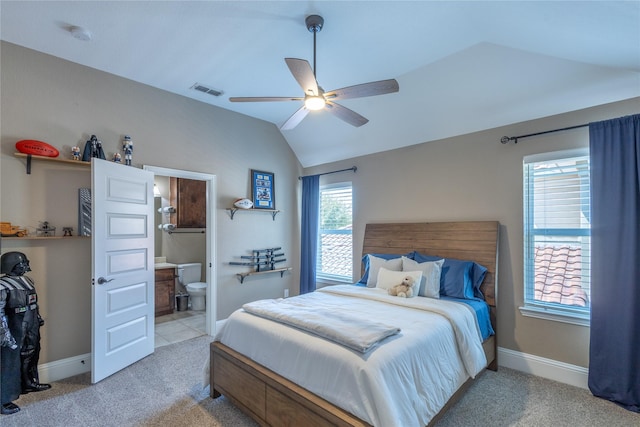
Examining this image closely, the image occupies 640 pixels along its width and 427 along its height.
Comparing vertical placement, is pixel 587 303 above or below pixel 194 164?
below

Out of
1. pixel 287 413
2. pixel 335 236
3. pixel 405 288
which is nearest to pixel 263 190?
pixel 335 236

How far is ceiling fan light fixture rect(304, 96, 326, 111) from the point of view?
223cm

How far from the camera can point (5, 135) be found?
2.74 m

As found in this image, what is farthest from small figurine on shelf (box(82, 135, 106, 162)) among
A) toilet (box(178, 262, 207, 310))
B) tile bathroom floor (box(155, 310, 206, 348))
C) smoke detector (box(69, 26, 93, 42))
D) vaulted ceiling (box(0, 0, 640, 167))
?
toilet (box(178, 262, 207, 310))

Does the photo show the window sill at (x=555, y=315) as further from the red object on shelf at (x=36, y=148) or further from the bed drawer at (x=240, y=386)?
the red object on shelf at (x=36, y=148)

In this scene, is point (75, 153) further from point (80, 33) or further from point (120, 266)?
point (120, 266)

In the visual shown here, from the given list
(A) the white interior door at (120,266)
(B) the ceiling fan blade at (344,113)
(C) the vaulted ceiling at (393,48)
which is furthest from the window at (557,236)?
(A) the white interior door at (120,266)

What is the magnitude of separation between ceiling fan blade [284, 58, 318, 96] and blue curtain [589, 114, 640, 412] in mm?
2527

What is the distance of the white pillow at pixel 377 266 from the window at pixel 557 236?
1283 mm

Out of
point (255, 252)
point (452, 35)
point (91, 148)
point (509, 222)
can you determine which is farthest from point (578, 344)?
point (91, 148)

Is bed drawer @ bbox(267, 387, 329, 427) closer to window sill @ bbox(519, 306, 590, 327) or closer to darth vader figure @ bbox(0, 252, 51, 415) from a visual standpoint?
darth vader figure @ bbox(0, 252, 51, 415)

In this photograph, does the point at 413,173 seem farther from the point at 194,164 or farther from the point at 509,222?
the point at 194,164

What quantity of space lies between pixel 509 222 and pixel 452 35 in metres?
1.94

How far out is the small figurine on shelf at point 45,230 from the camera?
2.87 metres
